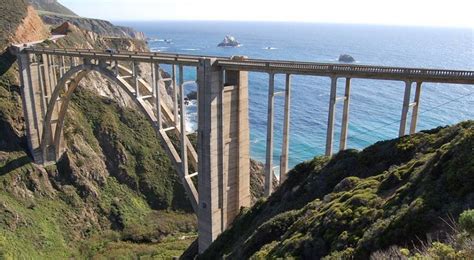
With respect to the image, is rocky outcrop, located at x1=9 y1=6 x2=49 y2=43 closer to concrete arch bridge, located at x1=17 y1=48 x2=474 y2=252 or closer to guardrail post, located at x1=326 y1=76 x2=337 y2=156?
concrete arch bridge, located at x1=17 y1=48 x2=474 y2=252

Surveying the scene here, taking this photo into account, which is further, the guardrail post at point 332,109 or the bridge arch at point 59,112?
the bridge arch at point 59,112

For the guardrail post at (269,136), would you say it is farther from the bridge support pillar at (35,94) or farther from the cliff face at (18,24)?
the cliff face at (18,24)

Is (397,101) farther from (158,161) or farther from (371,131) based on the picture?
(158,161)

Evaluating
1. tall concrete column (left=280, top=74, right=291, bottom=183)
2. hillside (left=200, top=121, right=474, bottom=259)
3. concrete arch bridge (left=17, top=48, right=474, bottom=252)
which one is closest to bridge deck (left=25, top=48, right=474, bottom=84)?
concrete arch bridge (left=17, top=48, right=474, bottom=252)

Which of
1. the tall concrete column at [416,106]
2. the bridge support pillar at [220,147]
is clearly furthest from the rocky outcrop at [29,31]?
the tall concrete column at [416,106]

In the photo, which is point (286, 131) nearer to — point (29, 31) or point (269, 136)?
point (269, 136)

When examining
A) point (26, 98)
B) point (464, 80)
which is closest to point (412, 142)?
point (464, 80)
